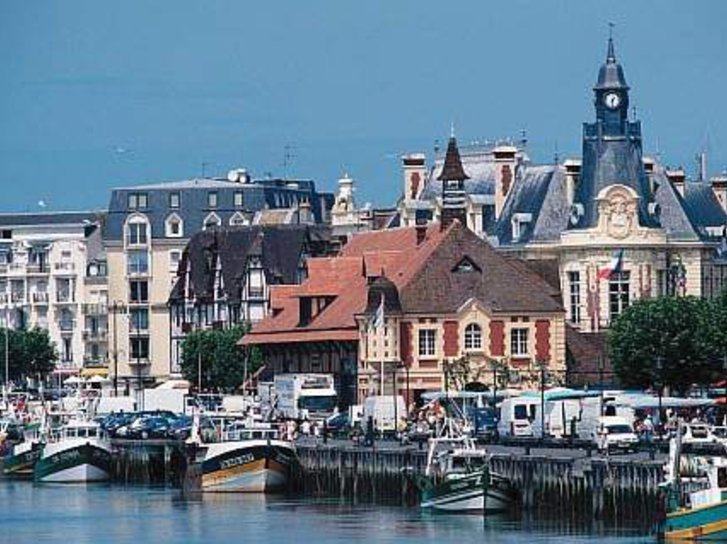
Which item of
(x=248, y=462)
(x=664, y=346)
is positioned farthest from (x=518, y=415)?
(x=664, y=346)

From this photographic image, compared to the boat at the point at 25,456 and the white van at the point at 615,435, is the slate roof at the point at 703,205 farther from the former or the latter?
the white van at the point at 615,435

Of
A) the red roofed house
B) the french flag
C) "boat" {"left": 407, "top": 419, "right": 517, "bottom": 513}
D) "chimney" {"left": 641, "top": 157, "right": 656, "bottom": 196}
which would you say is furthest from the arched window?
"boat" {"left": 407, "top": 419, "right": 517, "bottom": 513}

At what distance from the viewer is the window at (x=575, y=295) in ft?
576

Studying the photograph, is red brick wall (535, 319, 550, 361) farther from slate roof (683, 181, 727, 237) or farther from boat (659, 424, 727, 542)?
boat (659, 424, 727, 542)

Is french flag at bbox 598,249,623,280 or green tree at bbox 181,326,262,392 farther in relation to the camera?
green tree at bbox 181,326,262,392

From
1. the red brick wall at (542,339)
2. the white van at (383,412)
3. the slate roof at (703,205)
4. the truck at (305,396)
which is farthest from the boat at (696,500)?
the slate roof at (703,205)

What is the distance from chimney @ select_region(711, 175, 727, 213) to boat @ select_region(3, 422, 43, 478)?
54319mm

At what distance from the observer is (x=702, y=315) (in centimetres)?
14238

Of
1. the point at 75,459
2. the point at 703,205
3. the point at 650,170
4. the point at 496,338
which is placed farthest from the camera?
the point at 703,205

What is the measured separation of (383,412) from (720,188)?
56.7m

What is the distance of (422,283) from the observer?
15588cm

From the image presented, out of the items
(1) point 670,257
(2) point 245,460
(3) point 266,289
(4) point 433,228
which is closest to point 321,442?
(2) point 245,460

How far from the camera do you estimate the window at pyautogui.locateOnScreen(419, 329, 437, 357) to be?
155375 millimetres

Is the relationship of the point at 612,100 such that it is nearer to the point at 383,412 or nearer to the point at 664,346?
the point at 664,346
